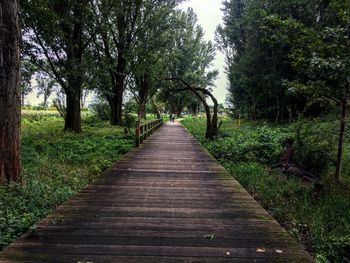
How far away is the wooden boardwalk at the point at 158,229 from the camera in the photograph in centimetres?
341

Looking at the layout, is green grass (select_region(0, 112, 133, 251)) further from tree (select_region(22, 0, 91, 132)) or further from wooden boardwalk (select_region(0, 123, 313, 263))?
tree (select_region(22, 0, 91, 132))

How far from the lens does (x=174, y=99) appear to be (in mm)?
67000

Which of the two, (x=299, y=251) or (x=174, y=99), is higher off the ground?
(x=174, y=99)

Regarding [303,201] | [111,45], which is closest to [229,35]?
[111,45]

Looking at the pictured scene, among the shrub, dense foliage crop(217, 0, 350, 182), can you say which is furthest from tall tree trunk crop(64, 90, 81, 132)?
the shrub

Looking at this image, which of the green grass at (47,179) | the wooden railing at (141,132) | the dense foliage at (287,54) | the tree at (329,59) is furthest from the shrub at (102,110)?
the tree at (329,59)

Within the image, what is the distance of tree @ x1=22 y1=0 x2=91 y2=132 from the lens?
1424cm

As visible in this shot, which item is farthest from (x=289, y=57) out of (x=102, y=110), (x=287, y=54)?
(x=102, y=110)

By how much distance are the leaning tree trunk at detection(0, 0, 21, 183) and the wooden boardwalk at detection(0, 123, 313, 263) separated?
1.45 m

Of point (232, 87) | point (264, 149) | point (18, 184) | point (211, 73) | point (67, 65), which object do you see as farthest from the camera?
point (211, 73)

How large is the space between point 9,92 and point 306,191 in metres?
6.47

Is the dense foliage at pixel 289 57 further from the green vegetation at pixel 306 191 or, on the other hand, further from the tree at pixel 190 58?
the tree at pixel 190 58

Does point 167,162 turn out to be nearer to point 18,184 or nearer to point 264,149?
point 264,149

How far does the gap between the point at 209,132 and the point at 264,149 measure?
6.77 metres
